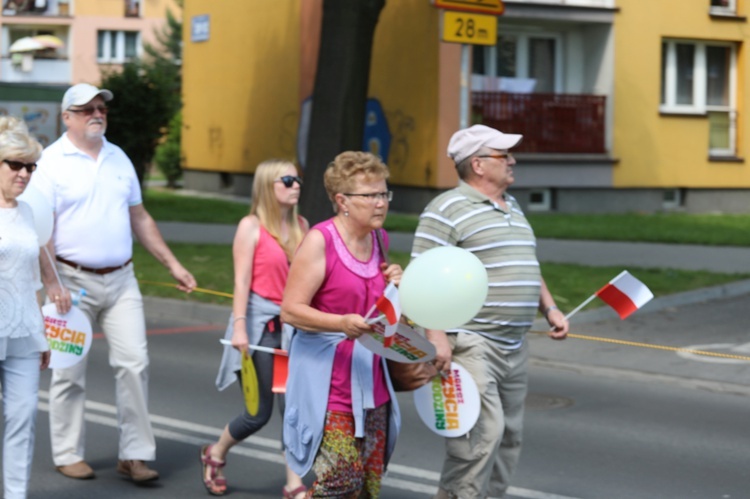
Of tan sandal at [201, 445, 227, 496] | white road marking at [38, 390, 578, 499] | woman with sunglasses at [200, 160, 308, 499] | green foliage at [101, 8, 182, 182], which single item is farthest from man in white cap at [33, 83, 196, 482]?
green foliage at [101, 8, 182, 182]

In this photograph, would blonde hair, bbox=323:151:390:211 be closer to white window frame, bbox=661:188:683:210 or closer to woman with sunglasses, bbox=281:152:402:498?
woman with sunglasses, bbox=281:152:402:498

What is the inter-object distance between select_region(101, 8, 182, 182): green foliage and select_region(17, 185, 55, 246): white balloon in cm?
1921

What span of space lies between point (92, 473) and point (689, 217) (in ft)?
61.5

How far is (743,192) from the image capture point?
A: 26.6 meters

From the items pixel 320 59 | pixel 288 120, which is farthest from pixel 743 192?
pixel 320 59

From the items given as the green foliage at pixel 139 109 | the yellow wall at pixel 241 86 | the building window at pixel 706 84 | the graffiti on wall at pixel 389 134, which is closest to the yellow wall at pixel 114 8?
the yellow wall at pixel 241 86

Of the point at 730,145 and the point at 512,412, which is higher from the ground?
the point at 730,145

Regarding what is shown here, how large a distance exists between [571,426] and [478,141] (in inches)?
130

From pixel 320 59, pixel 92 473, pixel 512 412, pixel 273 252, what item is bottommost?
pixel 92 473

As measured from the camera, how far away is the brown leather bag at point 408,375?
16.4 feet

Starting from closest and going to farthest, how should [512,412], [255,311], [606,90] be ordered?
[512,412]
[255,311]
[606,90]

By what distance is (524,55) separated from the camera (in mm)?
25406

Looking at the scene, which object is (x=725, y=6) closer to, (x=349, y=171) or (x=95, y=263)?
(x=95, y=263)

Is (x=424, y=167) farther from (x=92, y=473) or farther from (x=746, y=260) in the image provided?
(x=92, y=473)
